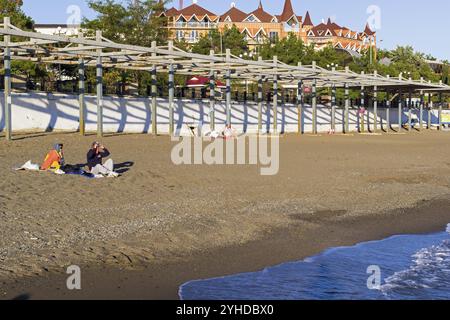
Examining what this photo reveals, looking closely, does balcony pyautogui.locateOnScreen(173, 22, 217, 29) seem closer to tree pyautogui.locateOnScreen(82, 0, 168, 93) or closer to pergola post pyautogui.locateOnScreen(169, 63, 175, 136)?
tree pyautogui.locateOnScreen(82, 0, 168, 93)

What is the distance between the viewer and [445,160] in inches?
1029

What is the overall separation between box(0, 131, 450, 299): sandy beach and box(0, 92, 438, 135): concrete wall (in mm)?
6022

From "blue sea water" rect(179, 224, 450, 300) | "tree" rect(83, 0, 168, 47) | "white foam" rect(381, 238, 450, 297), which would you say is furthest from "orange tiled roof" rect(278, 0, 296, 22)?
"blue sea water" rect(179, 224, 450, 300)

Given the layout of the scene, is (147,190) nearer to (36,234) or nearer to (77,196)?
(77,196)

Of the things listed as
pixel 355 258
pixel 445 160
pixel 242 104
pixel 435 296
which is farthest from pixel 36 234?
pixel 242 104

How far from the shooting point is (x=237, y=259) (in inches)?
382

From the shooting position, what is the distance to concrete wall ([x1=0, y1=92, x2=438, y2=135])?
91.6 feet

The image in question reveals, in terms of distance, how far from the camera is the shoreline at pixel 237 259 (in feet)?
24.8

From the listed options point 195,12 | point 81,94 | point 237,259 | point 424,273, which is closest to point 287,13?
point 195,12

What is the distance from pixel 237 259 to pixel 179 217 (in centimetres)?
260

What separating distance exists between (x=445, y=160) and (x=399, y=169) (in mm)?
5055

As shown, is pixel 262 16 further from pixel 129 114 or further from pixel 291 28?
pixel 129 114

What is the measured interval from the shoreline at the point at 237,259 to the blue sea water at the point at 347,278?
0.24 metres
